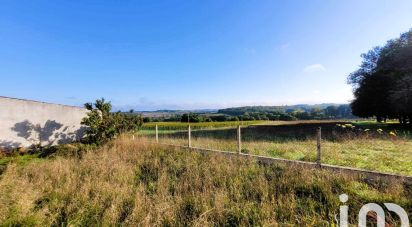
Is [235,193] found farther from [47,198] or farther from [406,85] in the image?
[406,85]

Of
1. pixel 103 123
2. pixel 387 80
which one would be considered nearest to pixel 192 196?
pixel 103 123

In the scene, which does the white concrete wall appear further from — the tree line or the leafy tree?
the tree line

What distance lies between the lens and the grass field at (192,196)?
4.09 meters

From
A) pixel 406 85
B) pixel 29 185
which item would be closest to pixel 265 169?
pixel 29 185

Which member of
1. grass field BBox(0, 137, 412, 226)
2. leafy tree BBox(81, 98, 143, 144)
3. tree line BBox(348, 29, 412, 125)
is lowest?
grass field BBox(0, 137, 412, 226)

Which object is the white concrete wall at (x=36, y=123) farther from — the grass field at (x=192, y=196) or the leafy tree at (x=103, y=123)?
the grass field at (x=192, y=196)

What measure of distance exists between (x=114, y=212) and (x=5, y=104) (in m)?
13.0

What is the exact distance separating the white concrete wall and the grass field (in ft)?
24.3

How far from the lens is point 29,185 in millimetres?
5734

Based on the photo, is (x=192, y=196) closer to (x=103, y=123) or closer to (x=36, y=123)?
(x=103, y=123)

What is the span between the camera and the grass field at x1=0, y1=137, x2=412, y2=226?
13.4 ft

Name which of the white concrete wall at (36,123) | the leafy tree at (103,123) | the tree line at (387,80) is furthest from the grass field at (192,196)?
the tree line at (387,80)

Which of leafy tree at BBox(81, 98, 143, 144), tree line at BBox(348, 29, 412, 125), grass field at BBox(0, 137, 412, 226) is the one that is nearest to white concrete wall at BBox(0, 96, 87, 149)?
leafy tree at BBox(81, 98, 143, 144)

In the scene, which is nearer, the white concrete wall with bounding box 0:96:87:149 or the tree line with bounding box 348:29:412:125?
the white concrete wall with bounding box 0:96:87:149
